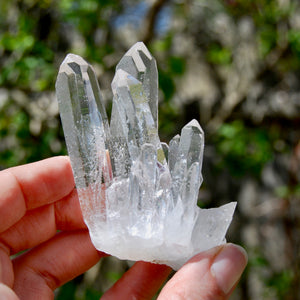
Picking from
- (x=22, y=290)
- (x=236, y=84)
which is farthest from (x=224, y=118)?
(x=22, y=290)

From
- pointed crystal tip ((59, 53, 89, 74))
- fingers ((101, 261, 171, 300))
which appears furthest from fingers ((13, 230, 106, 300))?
pointed crystal tip ((59, 53, 89, 74))

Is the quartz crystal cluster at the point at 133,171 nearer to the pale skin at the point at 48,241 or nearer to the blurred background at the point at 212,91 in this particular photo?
the pale skin at the point at 48,241

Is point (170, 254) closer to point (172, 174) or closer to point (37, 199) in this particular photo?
point (172, 174)

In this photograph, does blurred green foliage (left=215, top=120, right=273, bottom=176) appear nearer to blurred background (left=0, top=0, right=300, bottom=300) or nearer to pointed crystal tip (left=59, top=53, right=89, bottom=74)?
blurred background (left=0, top=0, right=300, bottom=300)

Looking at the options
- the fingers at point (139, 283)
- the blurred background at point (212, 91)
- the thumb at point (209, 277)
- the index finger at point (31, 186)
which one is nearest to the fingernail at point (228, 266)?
the thumb at point (209, 277)

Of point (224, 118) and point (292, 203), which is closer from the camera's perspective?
point (224, 118)

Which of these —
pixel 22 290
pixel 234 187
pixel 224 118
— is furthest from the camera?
pixel 234 187
